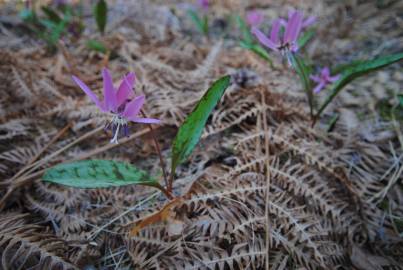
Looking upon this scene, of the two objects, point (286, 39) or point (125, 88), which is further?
point (286, 39)

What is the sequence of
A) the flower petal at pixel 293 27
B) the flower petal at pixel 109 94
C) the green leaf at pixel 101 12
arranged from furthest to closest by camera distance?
the green leaf at pixel 101 12, the flower petal at pixel 293 27, the flower petal at pixel 109 94

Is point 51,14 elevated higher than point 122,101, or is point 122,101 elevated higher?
point 51,14

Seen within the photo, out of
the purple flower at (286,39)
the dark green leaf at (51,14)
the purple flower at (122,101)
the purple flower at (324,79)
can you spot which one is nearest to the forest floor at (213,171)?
the purple flower at (324,79)

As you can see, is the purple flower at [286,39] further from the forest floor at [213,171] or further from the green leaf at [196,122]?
the green leaf at [196,122]

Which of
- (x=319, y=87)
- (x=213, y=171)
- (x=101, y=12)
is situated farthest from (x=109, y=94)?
(x=101, y=12)

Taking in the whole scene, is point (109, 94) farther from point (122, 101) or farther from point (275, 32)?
point (275, 32)

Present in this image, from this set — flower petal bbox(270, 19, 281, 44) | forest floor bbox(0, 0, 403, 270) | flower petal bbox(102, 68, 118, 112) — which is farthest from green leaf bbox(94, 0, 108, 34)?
flower petal bbox(102, 68, 118, 112)
